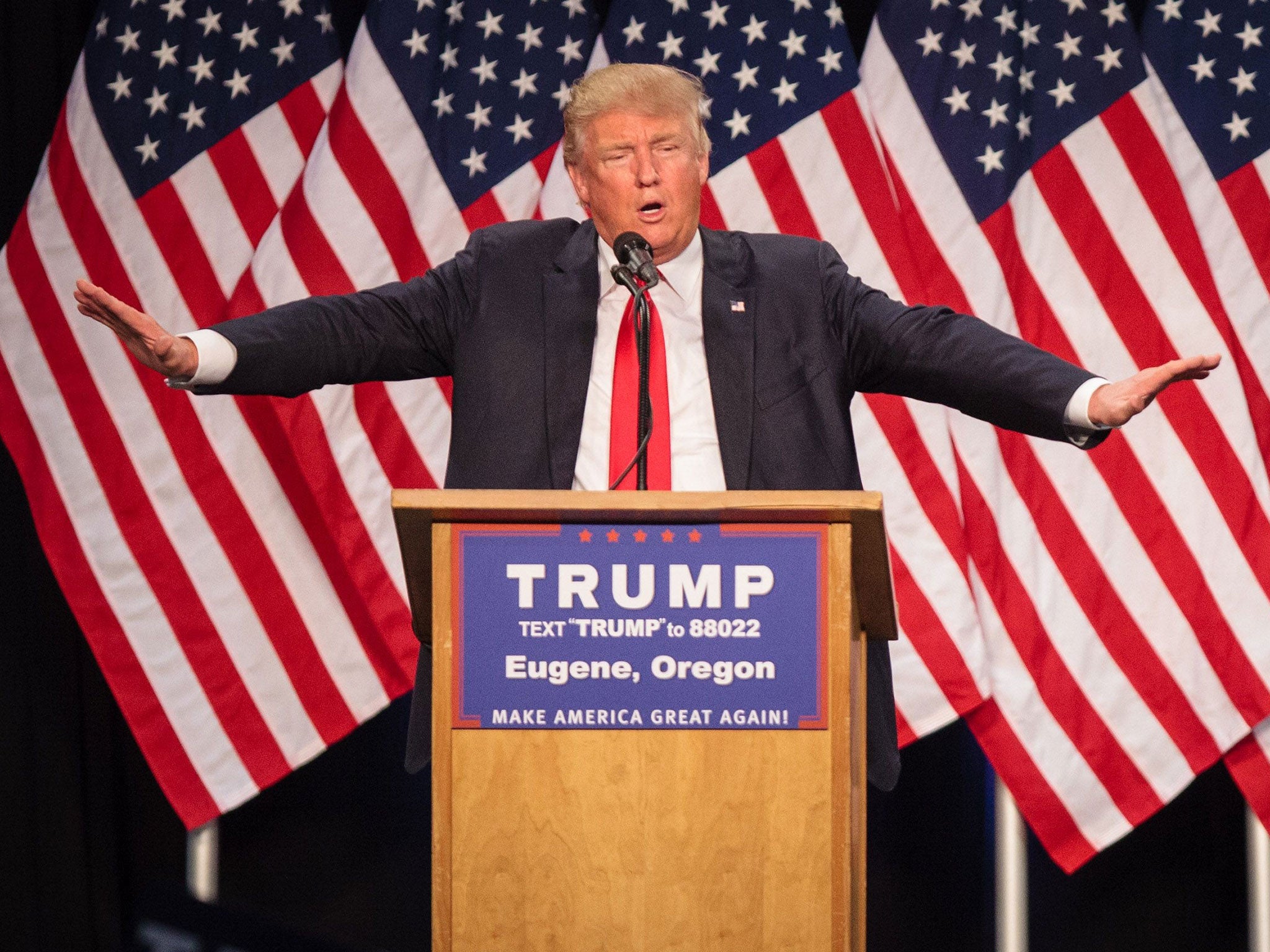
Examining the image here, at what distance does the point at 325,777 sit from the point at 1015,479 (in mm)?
1828

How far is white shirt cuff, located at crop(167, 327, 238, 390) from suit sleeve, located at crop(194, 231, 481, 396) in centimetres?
1

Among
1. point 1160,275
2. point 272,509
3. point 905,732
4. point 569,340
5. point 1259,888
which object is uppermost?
point 1160,275

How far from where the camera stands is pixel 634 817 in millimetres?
1575

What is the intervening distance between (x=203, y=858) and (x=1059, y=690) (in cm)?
203

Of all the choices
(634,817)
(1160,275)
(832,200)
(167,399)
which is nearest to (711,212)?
(832,200)

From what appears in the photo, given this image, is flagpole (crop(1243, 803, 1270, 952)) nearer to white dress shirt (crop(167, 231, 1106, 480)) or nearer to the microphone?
white dress shirt (crop(167, 231, 1106, 480))

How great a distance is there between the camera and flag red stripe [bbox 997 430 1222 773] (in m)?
3.32

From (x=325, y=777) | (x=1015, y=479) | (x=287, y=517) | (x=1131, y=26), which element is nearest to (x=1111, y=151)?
(x=1131, y=26)

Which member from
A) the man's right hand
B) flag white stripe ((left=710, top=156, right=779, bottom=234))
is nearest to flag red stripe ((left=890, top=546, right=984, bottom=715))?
flag white stripe ((left=710, top=156, right=779, bottom=234))

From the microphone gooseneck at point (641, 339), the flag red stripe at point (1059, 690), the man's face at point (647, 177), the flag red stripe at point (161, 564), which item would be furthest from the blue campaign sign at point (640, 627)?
the flag red stripe at point (161, 564)

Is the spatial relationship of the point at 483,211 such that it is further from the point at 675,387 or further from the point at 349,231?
the point at 675,387

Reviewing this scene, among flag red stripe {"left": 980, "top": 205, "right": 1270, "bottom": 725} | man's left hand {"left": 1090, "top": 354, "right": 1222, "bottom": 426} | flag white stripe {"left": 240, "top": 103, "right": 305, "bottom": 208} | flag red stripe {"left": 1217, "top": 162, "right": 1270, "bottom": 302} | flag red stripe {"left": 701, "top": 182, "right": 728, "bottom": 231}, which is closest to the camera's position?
man's left hand {"left": 1090, "top": 354, "right": 1222, "bottom": 426}

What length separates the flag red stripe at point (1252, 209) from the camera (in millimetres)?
3418

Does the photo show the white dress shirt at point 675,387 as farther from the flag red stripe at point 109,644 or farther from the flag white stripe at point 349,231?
the flag red stripe at point 109,644
